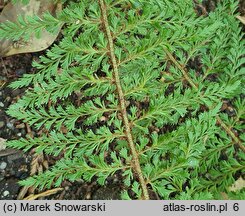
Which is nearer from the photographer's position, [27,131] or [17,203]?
[17,203]

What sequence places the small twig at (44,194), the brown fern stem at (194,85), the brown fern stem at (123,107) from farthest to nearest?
A: the small twig at (44,194) < the brown fern stem at (194,85) < the brown fern stem at (123,107)

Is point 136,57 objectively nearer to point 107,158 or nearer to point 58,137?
point 58,137

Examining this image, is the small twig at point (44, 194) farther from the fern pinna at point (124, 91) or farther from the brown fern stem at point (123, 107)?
the brown fern stem at point (123, 107)

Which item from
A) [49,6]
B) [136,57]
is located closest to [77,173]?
[136,57]

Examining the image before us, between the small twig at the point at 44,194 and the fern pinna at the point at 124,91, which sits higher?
the fern pinna at the point at 124,91

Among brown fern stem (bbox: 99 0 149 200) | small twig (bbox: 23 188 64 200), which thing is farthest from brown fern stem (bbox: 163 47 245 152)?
small twig (bbox: 23 188 64 200)

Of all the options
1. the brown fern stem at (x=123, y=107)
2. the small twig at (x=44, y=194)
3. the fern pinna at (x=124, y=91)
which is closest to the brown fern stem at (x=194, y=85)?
the fern pinna at (x=124, y=91)

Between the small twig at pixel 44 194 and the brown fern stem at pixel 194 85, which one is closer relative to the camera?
the brown fern stem at pixel 194 85

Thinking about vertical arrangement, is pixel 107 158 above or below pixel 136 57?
below

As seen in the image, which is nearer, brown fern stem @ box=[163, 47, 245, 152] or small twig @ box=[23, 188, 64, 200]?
brown fern stem @ box=[163, 47, 245, 152]

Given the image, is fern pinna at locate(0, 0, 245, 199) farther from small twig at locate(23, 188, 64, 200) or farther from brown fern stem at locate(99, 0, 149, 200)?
small twig at locate(23, 188, 64, 200)

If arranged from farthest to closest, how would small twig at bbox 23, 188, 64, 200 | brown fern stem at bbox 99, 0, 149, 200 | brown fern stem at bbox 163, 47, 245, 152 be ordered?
small twig at bbox 23, 188, 64, 200 < brown fern stem at bbox 163, 47, 245, 152 < brown fern stem at bbox 99, 0, 149, 200
